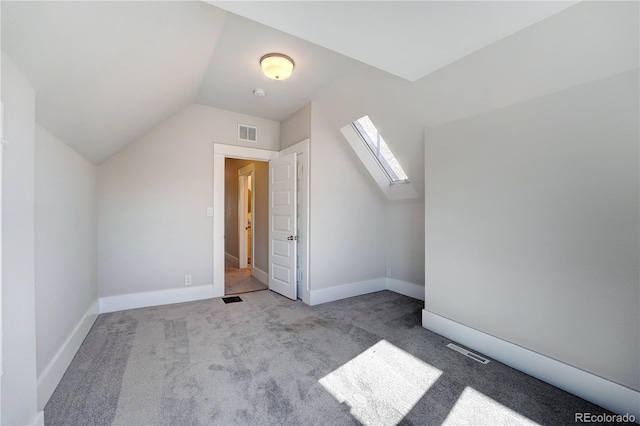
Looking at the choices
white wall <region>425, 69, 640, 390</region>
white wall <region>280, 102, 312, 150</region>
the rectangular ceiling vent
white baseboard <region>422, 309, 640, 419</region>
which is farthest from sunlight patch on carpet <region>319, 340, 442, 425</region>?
the rectangular ceiling vent

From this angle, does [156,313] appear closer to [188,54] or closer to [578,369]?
[188,54]

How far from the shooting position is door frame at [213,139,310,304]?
142 inches

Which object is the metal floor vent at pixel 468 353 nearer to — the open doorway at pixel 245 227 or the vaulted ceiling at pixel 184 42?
the vaulted ceiling at pixel 184 42

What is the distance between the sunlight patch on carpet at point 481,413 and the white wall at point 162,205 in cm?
326

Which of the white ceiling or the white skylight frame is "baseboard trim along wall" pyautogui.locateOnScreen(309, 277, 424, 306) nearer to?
the white skylight frame

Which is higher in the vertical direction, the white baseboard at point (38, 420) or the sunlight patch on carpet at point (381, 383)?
the white baseboard at point (38, 420)

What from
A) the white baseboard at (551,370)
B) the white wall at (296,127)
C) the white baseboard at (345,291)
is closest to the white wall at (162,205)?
the white wall at (296,127)

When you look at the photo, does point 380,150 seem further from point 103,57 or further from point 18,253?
point 18,253

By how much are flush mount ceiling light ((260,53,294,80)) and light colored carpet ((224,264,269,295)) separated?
3.08 m

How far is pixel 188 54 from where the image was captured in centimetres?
224

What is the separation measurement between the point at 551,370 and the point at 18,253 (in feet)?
10.8

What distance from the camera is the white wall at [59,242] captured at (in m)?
1.75

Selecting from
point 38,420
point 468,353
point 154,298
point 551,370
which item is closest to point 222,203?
point 154,298

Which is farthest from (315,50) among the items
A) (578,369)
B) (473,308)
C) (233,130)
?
(578,369)
